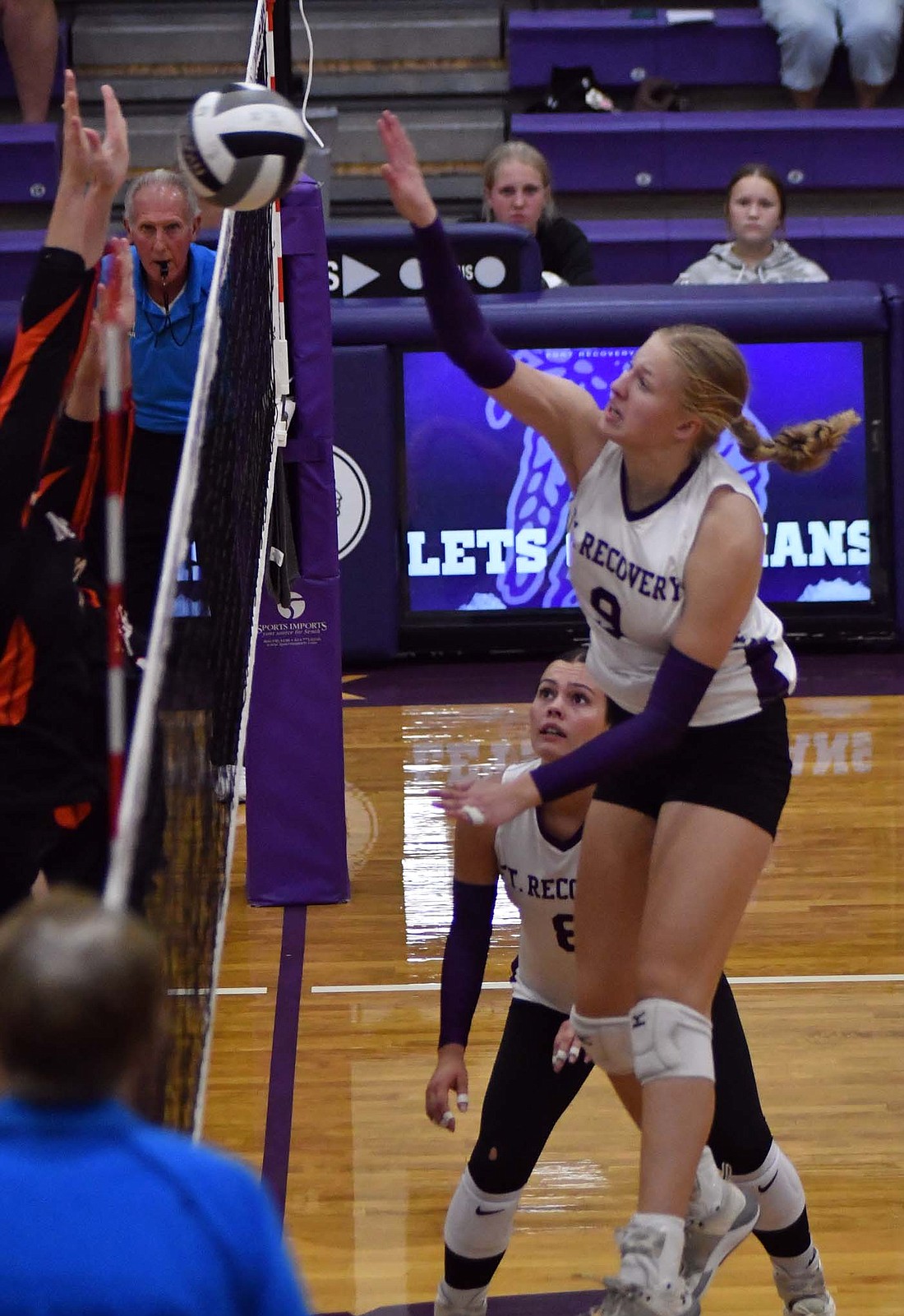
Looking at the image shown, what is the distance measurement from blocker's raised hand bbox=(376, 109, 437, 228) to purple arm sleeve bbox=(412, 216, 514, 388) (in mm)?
24

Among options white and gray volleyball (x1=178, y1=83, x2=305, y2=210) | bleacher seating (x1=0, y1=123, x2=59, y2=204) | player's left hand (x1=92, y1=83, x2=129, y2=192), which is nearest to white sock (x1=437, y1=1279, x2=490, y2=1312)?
player's left hand (x1=92, y1=83, x2=129, y2=192)

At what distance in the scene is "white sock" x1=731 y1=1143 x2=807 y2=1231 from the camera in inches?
145

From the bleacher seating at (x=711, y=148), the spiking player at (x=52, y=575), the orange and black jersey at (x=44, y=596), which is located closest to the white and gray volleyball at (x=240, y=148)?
the spiking player at (x=52, y=575)

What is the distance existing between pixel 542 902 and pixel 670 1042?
0.64 metres

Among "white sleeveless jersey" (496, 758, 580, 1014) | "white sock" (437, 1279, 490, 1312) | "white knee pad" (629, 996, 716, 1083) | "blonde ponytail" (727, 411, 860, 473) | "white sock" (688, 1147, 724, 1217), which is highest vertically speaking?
"blonde ponytail" (727, 411, 860, 473)

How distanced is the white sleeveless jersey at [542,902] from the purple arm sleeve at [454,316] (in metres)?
0.78

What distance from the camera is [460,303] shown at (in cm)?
343

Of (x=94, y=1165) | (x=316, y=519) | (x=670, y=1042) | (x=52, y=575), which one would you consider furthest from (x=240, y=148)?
(x=94, y=1165)

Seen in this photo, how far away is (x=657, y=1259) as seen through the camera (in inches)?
122

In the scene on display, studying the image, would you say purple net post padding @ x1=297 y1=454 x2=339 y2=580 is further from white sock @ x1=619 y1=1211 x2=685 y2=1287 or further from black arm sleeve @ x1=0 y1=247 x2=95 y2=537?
white sock @ x1=619 y1=1211 x2=685 y2=1287

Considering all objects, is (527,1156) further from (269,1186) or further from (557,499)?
(557,499)

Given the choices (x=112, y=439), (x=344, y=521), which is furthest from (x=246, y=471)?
(x=344, y=521)

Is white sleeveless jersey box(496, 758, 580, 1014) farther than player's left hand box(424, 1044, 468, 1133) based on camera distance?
Yes

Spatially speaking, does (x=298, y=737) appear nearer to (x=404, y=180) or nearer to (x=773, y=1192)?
(x=773, y=1192)
